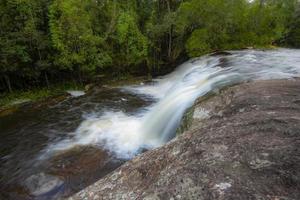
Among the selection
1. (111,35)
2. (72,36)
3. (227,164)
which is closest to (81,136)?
(227,164)

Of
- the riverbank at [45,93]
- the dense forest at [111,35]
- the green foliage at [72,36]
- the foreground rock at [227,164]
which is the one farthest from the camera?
the green foliage at [72,36]

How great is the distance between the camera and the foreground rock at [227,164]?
258cm

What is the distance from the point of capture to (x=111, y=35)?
1709 centimetres

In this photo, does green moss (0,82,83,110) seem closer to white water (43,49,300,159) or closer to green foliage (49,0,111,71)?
green foliage (49,0,111,71)

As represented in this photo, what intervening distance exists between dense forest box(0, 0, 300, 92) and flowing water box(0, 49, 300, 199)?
3.77 metres

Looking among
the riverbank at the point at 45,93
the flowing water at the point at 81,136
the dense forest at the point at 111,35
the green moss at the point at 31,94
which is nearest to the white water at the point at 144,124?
the flowing water at the point at 81,136

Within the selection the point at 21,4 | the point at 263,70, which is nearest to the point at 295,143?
the point at 263,70

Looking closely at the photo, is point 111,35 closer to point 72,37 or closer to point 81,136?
point 72,37

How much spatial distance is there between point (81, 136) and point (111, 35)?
10.2 metres

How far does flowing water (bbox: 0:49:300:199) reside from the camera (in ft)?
20.7

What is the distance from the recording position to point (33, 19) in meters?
14.1

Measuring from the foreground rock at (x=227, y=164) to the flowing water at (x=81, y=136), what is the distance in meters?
2.93

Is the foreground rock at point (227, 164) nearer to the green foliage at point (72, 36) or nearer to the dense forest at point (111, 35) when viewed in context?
the dense forest at point (111, 35)

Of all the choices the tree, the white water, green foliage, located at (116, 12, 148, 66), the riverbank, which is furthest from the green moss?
the white water
